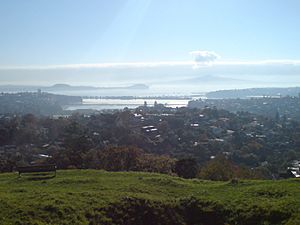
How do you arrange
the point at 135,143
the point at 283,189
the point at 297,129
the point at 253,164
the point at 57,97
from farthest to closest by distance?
the point at 57,97
the point at 297,129
the point at 135,143
the point at 253,164
the point at 283,189

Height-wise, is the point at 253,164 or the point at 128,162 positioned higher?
the point at 128,162

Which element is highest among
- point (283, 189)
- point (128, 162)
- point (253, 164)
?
point (283, 189)

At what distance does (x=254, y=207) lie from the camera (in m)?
9.80

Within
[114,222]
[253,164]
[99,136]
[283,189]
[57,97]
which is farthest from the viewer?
[57,97]

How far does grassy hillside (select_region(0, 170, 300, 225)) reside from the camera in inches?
360

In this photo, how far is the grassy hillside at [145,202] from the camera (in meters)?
9.15

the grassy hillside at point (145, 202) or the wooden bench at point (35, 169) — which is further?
the wooden bench at point (35, 169)

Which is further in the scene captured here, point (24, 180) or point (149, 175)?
point (149, 175)

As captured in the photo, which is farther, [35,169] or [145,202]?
[35,169]

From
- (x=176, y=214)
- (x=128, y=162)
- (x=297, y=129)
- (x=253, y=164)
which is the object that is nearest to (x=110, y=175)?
(x=176, y=214)

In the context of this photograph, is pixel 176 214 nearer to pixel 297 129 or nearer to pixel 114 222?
pixel 114 222

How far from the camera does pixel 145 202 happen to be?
408 inches

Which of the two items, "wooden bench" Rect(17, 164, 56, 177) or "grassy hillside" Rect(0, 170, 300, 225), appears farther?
"wooden bench" Rect(17, 164, 56, 177)

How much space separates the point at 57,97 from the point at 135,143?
11575 cm
